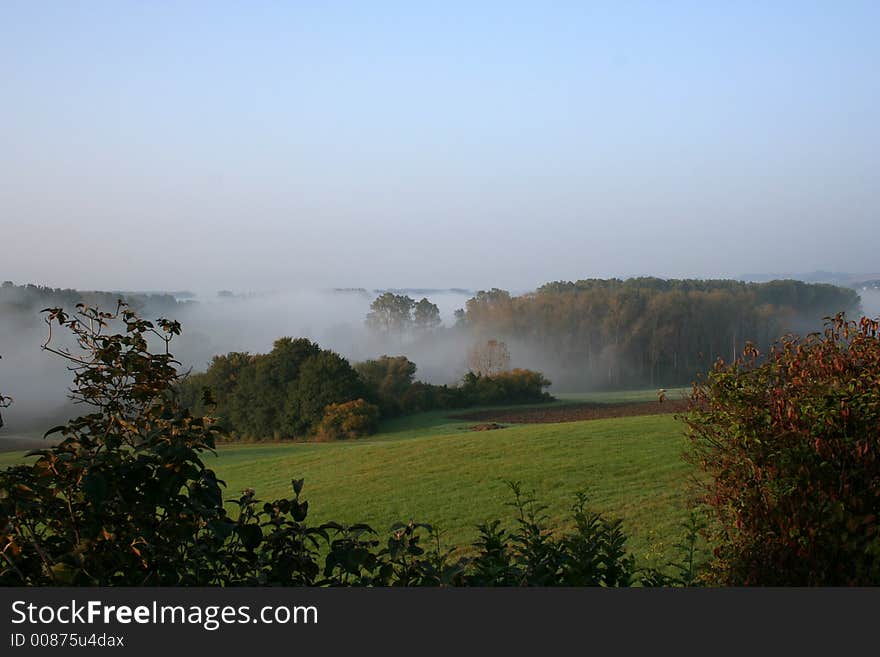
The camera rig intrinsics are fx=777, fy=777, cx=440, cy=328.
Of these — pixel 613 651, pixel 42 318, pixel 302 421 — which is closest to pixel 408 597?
pixel 613 651

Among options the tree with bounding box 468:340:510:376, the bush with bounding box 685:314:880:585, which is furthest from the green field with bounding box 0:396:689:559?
the tree with bounding box 468:340:510:376

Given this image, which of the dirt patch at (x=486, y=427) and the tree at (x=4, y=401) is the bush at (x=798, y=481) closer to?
the tree at (x=4, y=401)

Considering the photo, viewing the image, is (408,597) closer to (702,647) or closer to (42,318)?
(702,647)

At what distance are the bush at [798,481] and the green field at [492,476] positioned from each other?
5191mm

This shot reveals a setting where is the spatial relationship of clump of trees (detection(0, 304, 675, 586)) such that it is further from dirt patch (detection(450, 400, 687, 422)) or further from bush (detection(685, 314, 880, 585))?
dirt patch (detection(450, 400, 687, 422))

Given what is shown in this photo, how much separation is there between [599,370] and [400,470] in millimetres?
46506

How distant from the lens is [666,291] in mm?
59312

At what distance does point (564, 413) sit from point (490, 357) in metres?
24.1

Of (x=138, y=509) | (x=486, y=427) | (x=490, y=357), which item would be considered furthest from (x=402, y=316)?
(x=138, y=509)

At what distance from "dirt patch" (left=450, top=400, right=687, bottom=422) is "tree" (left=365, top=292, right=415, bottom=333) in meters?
30.4

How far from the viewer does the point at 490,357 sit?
56.6 m

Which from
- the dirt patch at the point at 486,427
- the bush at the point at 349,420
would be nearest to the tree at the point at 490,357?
the bush at the point at 349,420

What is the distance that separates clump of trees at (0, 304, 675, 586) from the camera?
2.78 meters

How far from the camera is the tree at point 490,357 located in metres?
→ 56.2
